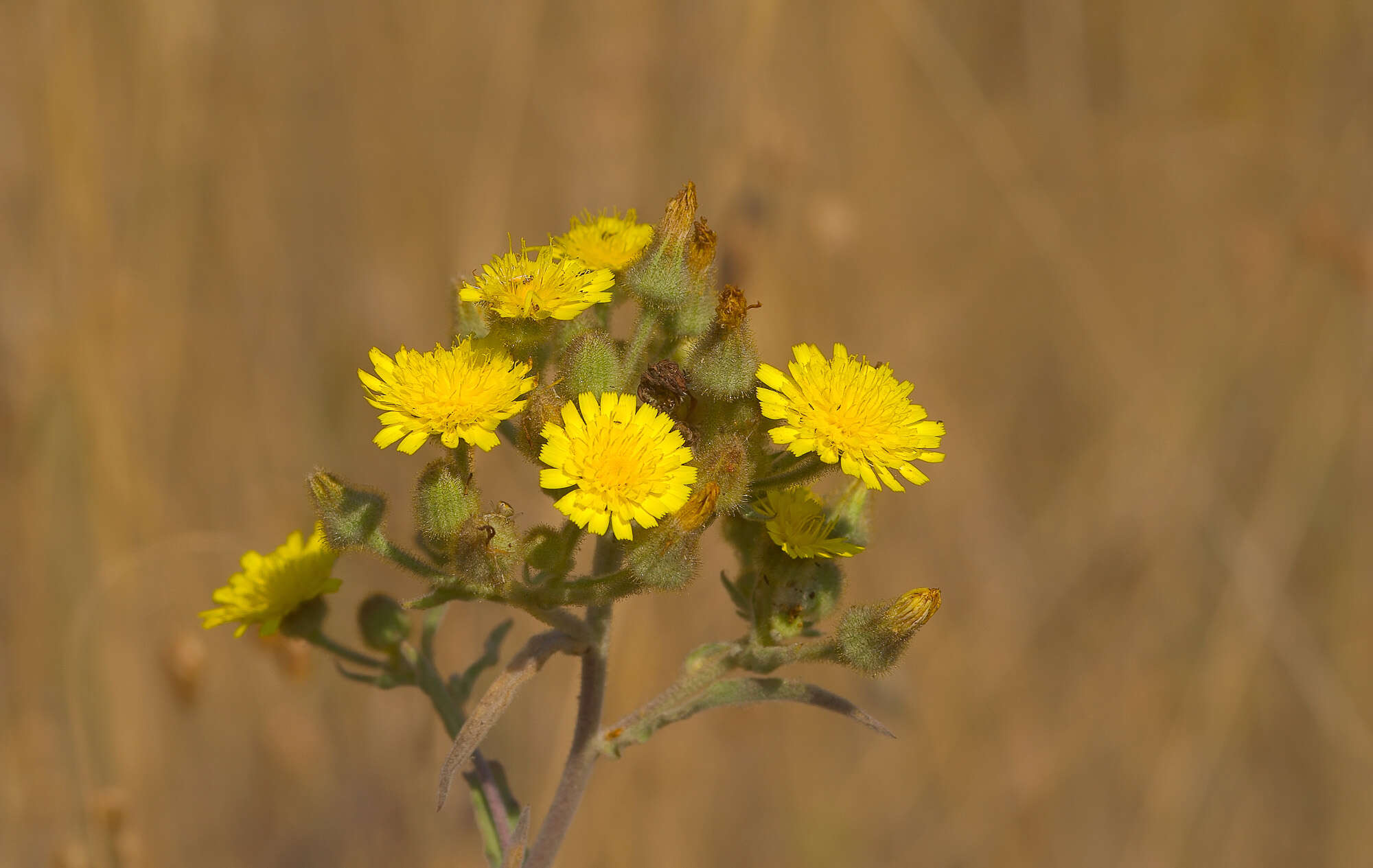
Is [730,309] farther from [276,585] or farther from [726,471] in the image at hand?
[276,585]

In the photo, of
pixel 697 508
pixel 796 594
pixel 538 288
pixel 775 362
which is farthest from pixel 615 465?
pixel 775 362

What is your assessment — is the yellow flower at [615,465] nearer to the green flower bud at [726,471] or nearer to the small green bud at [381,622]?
the green flower bud at [726,471]

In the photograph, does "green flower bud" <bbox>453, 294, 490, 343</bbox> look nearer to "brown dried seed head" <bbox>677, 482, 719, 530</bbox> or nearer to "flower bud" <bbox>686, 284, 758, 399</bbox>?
"flower bud" <bbox>686, 284, 758, 399</bbox>

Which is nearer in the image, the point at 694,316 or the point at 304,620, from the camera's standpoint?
the point at 694,316

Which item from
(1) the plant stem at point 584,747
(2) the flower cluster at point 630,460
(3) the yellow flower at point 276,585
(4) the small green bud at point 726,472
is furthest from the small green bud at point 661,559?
(3) the yellow flower at point 276,585

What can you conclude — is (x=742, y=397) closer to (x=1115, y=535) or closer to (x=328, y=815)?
(x=328, y=815)

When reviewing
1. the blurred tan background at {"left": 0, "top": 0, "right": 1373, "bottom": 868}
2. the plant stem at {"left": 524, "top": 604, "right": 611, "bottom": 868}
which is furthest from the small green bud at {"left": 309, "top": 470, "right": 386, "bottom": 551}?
the blurred tan background at {"left": 0, "top": 0, "right": 1373, "bottom": 868}
